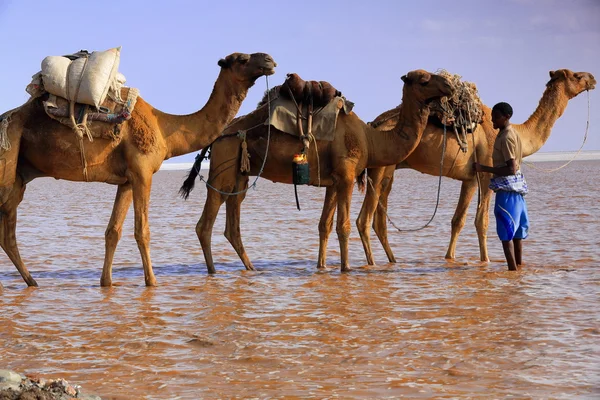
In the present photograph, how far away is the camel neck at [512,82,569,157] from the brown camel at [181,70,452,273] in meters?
2.08

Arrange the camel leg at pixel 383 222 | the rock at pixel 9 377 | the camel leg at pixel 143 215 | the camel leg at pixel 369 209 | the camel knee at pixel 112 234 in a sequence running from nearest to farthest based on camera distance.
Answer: the rock at pixel 9 377, the camel leg at pixel 143 215, the camel knee at pixel 112 234, the camel leg at pixel 369 209, the camel leg at pixel 383 222

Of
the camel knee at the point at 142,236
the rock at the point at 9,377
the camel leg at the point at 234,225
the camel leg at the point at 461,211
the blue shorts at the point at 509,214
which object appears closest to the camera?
the rock at the point at 9,377

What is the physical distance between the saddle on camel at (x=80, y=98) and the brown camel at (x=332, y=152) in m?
1.77

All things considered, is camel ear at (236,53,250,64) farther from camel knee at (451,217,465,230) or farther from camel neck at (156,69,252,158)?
camel knee at (451,217,465,230)

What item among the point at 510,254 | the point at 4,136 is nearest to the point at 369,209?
the point at 510,254

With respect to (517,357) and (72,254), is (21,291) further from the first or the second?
(517,357)

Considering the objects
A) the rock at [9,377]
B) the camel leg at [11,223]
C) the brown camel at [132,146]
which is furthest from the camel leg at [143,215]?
the rock at [9,377]

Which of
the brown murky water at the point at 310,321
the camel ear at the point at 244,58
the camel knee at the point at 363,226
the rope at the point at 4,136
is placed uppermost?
the camel ear at the point at 244,58

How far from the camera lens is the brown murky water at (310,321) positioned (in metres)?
6.09

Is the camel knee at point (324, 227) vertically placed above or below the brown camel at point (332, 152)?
below

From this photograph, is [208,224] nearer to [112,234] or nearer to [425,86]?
[112,234]

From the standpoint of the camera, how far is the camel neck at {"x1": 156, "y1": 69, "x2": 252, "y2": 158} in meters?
10.3

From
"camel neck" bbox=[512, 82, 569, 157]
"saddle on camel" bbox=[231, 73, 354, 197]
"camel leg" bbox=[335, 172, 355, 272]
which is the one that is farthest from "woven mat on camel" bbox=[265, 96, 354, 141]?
"camel neck" bbox=[512, 82, 569, 157]

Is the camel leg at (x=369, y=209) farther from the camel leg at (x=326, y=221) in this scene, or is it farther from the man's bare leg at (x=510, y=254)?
the man's bare leg at (x=510, y=254)
